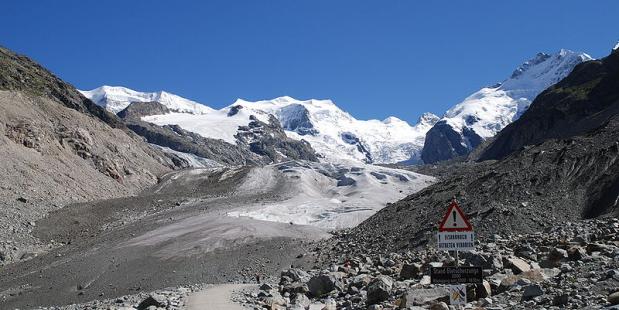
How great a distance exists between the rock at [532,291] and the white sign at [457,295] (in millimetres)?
1496

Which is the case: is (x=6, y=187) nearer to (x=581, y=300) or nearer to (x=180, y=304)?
(x=180, y=304)

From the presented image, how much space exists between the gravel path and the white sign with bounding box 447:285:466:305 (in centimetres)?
1079

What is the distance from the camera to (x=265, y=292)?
83.2 ft

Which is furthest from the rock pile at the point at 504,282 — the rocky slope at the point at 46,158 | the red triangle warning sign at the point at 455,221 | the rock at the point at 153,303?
the rocky slope at the point at 46,158

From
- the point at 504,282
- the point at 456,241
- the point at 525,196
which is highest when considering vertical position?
the point at 525,196

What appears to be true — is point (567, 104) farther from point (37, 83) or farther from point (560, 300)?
point (560, 300)

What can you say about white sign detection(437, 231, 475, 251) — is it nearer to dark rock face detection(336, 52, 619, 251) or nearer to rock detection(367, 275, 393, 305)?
rock detection(367, 275, 393, 305)

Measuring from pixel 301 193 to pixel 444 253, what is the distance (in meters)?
67.2

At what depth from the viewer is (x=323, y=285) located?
74.5 feet

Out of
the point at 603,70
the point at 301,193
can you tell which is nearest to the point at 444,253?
the point at 301,193

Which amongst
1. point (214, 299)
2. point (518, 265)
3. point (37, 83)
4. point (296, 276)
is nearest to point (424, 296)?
point (518, 265)

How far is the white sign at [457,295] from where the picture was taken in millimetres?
13945

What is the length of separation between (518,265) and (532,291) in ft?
13.9

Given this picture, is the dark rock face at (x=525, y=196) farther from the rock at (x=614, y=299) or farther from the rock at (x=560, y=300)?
the rock at (x=614, y=299)
